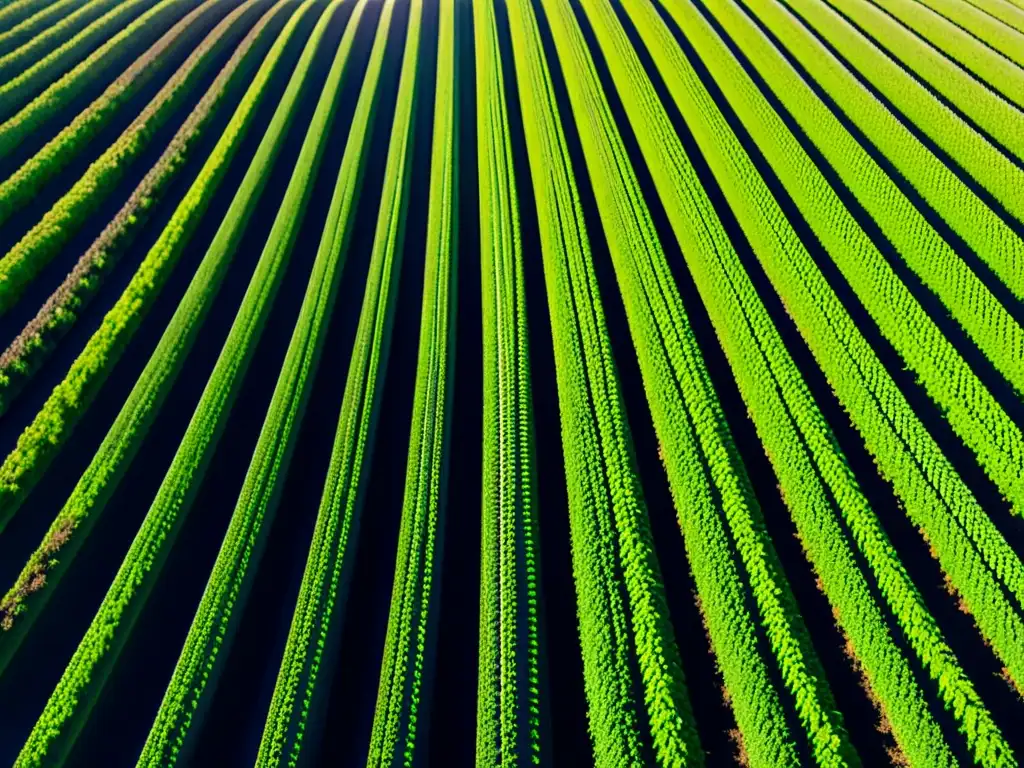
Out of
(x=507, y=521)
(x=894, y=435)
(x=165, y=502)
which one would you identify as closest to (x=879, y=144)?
(x=894, y=435)

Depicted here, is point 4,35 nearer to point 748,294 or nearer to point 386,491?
point 386,491

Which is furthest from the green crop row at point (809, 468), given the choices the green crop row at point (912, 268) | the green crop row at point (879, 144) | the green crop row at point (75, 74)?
the green crop row at point (75, 74)

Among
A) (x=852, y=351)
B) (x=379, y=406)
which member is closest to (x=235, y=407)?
(x=379, y=406)

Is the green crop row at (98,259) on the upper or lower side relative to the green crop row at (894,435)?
upper

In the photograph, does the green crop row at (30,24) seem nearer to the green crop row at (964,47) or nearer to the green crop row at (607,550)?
the green crop row at (607,550)

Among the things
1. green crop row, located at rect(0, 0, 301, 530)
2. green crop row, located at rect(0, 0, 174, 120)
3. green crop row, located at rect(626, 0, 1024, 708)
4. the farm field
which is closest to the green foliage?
green crop row, located at rect(0, 0, 174, 120)

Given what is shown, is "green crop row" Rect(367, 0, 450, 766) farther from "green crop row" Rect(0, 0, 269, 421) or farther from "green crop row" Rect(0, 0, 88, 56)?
"green crop row" Rect(0, 0, 88, 56)

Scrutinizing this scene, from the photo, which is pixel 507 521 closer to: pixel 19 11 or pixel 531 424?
pixel 531 424
